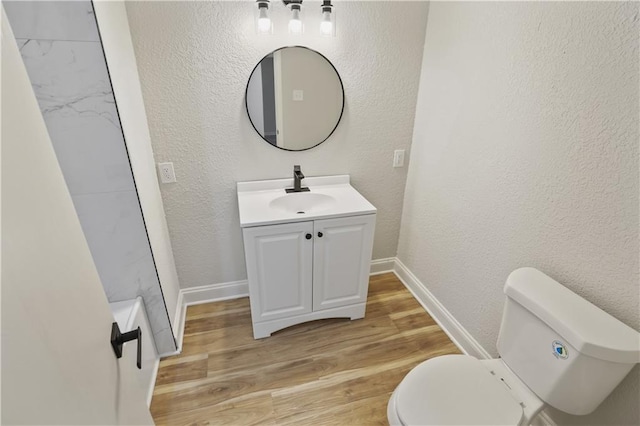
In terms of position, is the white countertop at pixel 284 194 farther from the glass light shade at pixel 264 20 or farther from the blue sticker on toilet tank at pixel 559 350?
the blue sticker on toilet tank at pixel 559 350

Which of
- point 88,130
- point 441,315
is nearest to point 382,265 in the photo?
point 441,315

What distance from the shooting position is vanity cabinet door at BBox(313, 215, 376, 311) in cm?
163

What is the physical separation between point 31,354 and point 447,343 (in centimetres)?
186

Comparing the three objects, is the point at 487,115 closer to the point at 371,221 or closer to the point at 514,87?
the point at 514,87

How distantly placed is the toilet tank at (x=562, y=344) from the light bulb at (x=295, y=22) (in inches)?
58.3

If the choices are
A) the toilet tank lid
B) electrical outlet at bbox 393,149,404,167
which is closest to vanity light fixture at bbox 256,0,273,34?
electrical outlet at bbox 393,149,404,167

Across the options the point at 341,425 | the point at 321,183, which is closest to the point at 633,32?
the point at 321,183

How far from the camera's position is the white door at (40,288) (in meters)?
0.42

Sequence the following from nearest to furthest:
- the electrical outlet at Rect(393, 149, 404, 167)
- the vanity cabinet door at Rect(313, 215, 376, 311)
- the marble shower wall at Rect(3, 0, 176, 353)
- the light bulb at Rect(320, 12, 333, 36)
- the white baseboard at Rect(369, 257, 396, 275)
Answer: the marble shower wall at Rect(3, 0, 176, 353), the light bulb at Rect(320, 12, 333, 36), the vanity cabinet door at Rect(313, 215, 376, 311), the electrical outlet at Rect(393, 149, 404, 167), the white baseboard at Rect(369, 257, 396, 275)

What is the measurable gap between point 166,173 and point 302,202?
2.58ft

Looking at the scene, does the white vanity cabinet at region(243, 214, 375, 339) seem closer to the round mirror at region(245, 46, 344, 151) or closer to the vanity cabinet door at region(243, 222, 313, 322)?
the vanity cabinet door at region(243, 222, 313, 322)

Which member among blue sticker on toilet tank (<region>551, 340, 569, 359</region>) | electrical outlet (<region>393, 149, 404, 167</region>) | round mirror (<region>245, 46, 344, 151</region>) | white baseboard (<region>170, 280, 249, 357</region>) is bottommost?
white baseboard (<region>170, 280, 249, 357</region>)

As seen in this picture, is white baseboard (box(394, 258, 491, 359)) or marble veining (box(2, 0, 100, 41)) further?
white baseboard (box(394, 258, 491, 359))

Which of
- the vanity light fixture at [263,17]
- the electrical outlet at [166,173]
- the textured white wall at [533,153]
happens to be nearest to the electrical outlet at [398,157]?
the textured white wall at [533,153]
